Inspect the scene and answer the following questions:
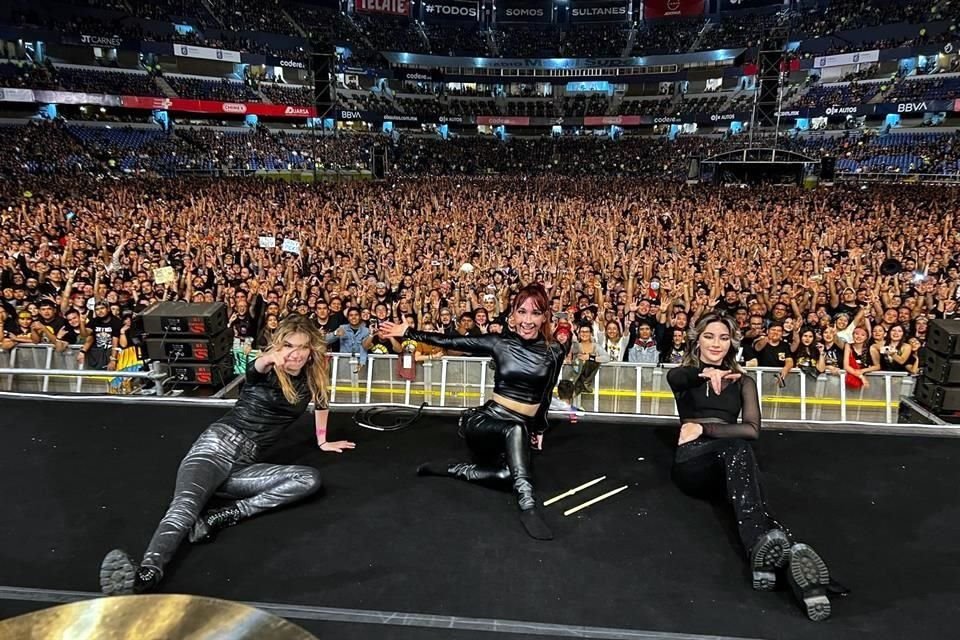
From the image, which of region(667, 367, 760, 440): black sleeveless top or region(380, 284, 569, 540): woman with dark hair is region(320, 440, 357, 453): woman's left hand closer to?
region(380, 284, 569, 540): woman with dark hair

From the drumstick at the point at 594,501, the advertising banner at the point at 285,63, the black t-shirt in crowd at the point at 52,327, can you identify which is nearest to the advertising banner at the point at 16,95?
the advertising banner at the point at 285,63

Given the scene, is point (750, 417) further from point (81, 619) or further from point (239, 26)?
point (239, 26)

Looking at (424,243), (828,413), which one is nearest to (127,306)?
(424,243)

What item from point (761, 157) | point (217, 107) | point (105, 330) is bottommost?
point (105, 330)

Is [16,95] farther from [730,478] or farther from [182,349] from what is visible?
[730,478]

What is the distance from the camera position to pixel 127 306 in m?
8.39

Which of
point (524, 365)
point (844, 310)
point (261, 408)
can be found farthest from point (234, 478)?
point (844, 310)

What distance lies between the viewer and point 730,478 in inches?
145

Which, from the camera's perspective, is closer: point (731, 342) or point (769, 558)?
point (769, 558)

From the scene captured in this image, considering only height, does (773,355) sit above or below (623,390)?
above

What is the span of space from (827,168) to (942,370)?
35196 mm

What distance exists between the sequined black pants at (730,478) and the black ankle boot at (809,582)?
0.81 feet

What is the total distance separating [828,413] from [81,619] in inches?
281

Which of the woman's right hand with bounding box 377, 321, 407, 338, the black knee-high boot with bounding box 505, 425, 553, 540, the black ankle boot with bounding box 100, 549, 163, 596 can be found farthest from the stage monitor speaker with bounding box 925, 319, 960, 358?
the black ankle boot with bounding box 100, 549, 163, 596
